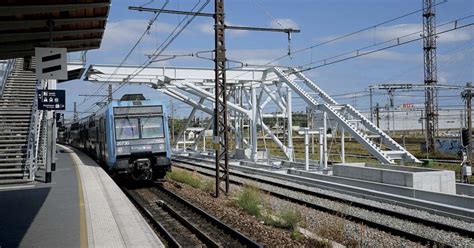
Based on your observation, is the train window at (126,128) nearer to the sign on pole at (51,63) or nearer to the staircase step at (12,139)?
the staircase step at (12,139)

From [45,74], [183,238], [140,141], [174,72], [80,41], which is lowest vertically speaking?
[183,238]

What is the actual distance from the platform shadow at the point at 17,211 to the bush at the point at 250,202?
18.8 feet

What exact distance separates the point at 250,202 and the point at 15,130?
40.5ft

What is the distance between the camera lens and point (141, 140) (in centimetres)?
1938

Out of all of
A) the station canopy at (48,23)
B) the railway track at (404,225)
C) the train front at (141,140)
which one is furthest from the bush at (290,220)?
the train front at (141,140)

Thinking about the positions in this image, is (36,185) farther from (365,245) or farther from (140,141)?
(365,245)

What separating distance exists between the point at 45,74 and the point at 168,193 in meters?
9.85

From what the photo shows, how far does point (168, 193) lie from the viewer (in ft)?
61.6

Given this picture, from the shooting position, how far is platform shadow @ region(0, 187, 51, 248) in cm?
903

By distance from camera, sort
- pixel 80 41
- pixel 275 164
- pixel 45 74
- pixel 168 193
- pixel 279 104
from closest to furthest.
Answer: pixel 45 74
pixel 80 41
pixel 168 193
pixel 275 164
pixel 279 104

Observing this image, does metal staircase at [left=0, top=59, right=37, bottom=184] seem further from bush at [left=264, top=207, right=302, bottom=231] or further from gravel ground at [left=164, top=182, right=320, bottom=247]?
bush at [left=264, top=207, right=302, bottom=231]

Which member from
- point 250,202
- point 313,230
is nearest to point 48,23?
point 313,230

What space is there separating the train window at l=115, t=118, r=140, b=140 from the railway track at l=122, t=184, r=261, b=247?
223 centimetres

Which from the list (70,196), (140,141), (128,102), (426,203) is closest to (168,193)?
(140,141)
